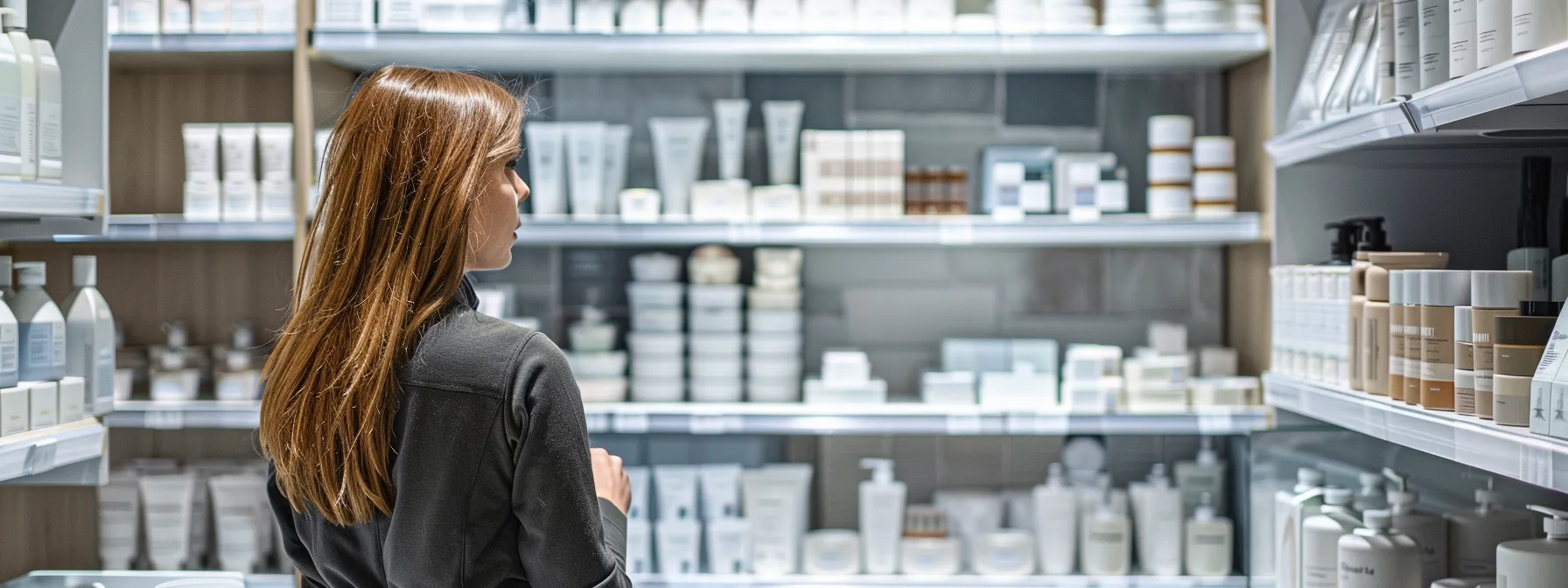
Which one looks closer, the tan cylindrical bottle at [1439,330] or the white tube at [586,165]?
the tan cylindrical bottle at [1439,330]

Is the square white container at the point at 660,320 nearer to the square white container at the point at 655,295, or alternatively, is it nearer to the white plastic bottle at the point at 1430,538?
the square white container at the point at 655,295

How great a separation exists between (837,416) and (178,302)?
5.70 feet

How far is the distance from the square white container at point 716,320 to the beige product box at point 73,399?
1.24 metres

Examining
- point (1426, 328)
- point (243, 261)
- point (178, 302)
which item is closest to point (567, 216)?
point (243, 261)

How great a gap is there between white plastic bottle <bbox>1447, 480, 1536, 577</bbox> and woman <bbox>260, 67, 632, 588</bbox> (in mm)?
1284

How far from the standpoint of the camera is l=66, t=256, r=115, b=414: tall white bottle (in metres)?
1.82

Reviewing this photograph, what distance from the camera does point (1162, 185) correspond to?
2498 mm

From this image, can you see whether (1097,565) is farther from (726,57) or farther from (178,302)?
(178,302)

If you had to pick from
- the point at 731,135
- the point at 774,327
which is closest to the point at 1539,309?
the point at 774,327

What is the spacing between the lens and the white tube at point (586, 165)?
2586 mm

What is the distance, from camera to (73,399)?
176 cm

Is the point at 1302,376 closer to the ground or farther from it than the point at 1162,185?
closer to the ground

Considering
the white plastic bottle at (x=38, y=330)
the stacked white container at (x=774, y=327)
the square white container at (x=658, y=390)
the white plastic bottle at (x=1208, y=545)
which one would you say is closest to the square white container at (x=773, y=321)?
the stacked white container at (x=774, y=327)

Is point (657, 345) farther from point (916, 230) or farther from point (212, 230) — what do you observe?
point (212, 230)
